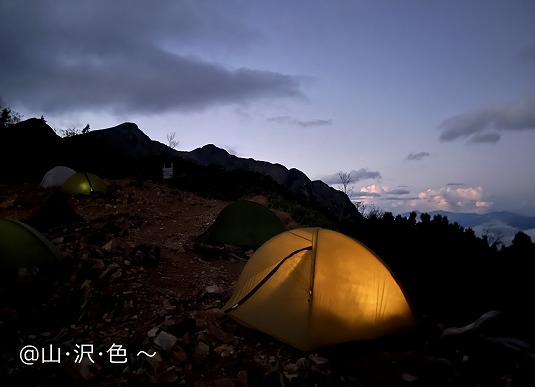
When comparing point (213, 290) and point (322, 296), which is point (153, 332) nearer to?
point (213, 290)

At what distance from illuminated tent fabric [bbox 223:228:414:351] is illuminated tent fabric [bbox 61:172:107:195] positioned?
46.4 feet

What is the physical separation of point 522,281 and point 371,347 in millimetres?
2737

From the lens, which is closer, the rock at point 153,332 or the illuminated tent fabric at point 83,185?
the rock at point 153,332

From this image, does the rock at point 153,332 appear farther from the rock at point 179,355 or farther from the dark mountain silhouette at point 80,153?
the dark mountain silhouette at point 80,153

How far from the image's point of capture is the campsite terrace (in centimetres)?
362

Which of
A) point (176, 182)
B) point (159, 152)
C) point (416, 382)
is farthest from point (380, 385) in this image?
point (159, 152)

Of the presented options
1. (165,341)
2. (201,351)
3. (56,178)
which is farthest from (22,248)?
(56,178)

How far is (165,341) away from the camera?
4.23 m

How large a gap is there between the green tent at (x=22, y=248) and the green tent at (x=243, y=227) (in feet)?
14.7

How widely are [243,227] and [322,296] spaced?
5853mm

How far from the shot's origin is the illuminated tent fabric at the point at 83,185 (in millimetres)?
16422

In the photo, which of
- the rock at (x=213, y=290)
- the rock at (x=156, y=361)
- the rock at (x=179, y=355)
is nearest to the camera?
the rock at (x=156, y=361)

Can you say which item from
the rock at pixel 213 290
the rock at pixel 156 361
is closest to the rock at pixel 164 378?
the rock at pixel 156 361

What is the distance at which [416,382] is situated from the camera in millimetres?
3422
